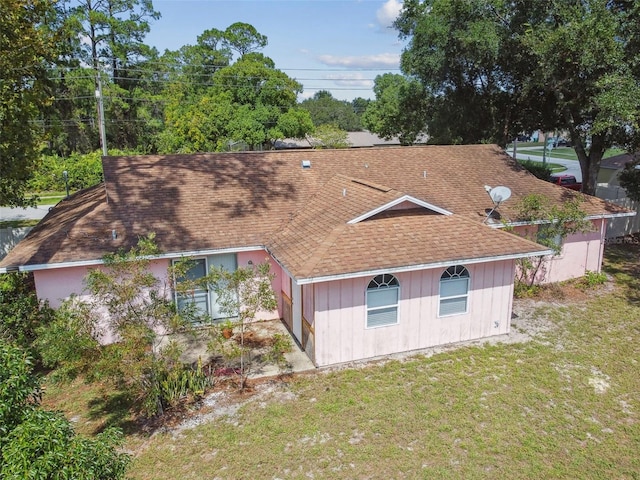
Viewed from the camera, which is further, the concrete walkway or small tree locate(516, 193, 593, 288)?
small tree locate(516, 193, 593, 288)

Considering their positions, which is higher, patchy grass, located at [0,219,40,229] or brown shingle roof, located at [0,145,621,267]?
brown shingle roof, located at [0,145,621,267]

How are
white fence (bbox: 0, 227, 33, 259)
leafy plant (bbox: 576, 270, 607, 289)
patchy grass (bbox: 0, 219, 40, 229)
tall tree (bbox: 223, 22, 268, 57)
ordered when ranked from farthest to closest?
1. tall tree (bbox: 223, 22, 268, 57)
2. patchy grass (bbox: 0, 219, 40, 229)
3. white fence (bbox: 0, 227, 33, 259)
4. leafy plant (bbox: 576, 270, 607, 289)

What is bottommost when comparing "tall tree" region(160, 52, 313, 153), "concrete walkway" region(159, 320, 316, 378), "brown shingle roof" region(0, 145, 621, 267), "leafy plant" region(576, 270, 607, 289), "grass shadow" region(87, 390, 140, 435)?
"grass shadow" region(87, 390, 140, 435)

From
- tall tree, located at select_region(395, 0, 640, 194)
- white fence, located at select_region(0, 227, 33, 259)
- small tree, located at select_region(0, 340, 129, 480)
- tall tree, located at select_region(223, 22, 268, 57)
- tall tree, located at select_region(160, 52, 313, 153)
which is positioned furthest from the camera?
tall tree, located at select_region(223, 22, 268, 57)

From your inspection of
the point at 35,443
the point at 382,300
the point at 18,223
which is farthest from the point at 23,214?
the point at 35,443

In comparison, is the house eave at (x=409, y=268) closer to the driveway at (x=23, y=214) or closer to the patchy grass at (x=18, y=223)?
the patchy grass at (x=18, y=223)

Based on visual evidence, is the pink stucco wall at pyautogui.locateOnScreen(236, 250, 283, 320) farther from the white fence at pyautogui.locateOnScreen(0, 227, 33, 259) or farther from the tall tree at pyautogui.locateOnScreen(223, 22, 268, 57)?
the tall tree at pyautogui.locateOnScreen(223, 22, 268, 57)

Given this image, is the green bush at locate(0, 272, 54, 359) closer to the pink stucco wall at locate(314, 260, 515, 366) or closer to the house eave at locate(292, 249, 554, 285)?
the house eave at locate(292, 249, 554, 285)

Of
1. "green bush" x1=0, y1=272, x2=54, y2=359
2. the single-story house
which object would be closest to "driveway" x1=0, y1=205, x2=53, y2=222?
the single-story house

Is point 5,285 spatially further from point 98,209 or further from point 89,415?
point 89,415
